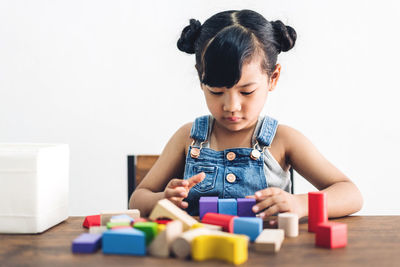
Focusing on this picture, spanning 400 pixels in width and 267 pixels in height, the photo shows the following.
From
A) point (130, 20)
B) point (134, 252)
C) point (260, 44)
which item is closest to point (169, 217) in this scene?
point (134, 252)

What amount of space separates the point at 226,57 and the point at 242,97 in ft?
0.31

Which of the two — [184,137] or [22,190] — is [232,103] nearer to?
[184,137]

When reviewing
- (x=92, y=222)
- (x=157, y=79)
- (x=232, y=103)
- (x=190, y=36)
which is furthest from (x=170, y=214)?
(x=157, y=79)

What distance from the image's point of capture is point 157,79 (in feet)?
7.20

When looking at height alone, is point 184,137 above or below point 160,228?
above

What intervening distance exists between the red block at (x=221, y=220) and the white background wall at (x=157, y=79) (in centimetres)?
147

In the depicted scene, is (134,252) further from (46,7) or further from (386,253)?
(46,7)

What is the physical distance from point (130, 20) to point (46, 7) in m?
0.42

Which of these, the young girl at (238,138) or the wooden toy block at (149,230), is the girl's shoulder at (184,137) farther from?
the wooden toy block at (149,230)

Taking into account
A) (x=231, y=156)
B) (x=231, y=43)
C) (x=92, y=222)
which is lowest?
(x=92, y=222)

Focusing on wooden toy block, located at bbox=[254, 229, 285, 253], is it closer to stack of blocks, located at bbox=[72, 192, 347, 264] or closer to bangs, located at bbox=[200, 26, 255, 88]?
stack of blocks, located at bbox=[72, 192, 347, 264]

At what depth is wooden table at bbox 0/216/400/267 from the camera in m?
0.55

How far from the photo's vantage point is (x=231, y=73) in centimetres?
92

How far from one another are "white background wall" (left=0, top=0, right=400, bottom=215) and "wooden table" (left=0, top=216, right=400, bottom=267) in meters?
1.49
